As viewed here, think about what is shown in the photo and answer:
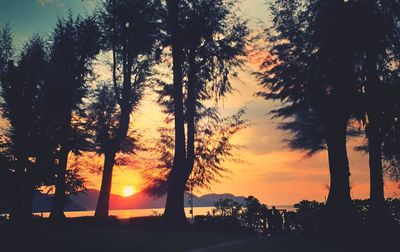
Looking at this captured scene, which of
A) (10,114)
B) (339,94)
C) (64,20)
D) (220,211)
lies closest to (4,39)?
(64,20)

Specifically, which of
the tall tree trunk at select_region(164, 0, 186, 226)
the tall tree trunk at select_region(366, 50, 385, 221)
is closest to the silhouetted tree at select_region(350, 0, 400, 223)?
the tall tree trunk at select_region(366, 50, 385, 221)

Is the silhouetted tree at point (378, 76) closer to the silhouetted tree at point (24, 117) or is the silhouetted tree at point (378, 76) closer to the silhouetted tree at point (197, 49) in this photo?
the silhouetted tree at point (197, 49)

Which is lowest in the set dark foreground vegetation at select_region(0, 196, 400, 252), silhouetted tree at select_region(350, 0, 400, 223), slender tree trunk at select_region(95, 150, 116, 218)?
dark foreground vegetation at select_region(0, 196, 400, 252)

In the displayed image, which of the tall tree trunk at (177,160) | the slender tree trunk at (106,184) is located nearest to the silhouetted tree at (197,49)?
the tall tree trunk at (177,160)

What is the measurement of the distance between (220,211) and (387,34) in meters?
15.1

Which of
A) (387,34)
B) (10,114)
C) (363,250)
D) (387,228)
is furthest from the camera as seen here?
(10,114)

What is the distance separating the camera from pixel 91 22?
104ft

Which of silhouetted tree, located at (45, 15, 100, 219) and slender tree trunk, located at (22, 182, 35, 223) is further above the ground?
silhouetted tree, located at (45, 15, 100, 219)

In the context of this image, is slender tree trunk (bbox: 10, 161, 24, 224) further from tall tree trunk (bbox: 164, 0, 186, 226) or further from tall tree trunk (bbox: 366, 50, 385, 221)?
tall tree trunk (bbox: 366, 50, 385, 221)

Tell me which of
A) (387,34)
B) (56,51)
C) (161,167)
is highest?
(56,51)

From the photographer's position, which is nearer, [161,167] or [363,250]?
[363,250]

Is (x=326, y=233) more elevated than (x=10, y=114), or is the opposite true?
(x=10, y=114)

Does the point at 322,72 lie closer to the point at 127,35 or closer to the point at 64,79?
the point at 127,35

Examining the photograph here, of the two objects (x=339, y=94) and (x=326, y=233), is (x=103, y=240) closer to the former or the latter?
(x=326, y=233)
